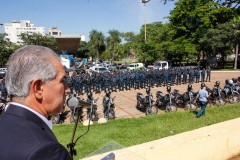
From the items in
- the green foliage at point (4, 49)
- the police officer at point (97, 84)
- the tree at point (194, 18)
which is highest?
the tree at point (194, 18)

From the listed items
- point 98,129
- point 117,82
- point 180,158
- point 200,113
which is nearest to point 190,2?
point 117,82

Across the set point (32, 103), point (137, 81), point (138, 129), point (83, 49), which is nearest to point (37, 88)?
point (32, 103)

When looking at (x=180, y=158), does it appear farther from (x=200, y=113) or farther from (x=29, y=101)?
(x=200, y=113)

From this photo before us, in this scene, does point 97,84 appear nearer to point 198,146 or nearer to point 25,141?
point 198,146

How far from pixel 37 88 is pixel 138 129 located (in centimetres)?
483

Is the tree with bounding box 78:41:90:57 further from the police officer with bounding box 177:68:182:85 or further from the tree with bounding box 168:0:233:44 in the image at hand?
the police officer with bounding box 177:68:182:85

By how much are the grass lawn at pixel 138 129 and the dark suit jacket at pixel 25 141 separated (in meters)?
3.38

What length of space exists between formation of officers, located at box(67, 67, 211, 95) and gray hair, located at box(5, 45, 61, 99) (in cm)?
1199

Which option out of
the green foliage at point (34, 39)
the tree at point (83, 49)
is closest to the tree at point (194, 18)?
the green foliage at point (34, 39)

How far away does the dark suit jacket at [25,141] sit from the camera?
770 mm

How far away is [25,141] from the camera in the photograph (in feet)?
2.62

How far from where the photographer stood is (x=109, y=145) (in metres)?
1.80

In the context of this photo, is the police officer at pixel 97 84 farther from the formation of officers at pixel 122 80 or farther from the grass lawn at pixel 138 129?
the grass lawn at pixel 138 129

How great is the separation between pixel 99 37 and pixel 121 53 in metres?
10.4
